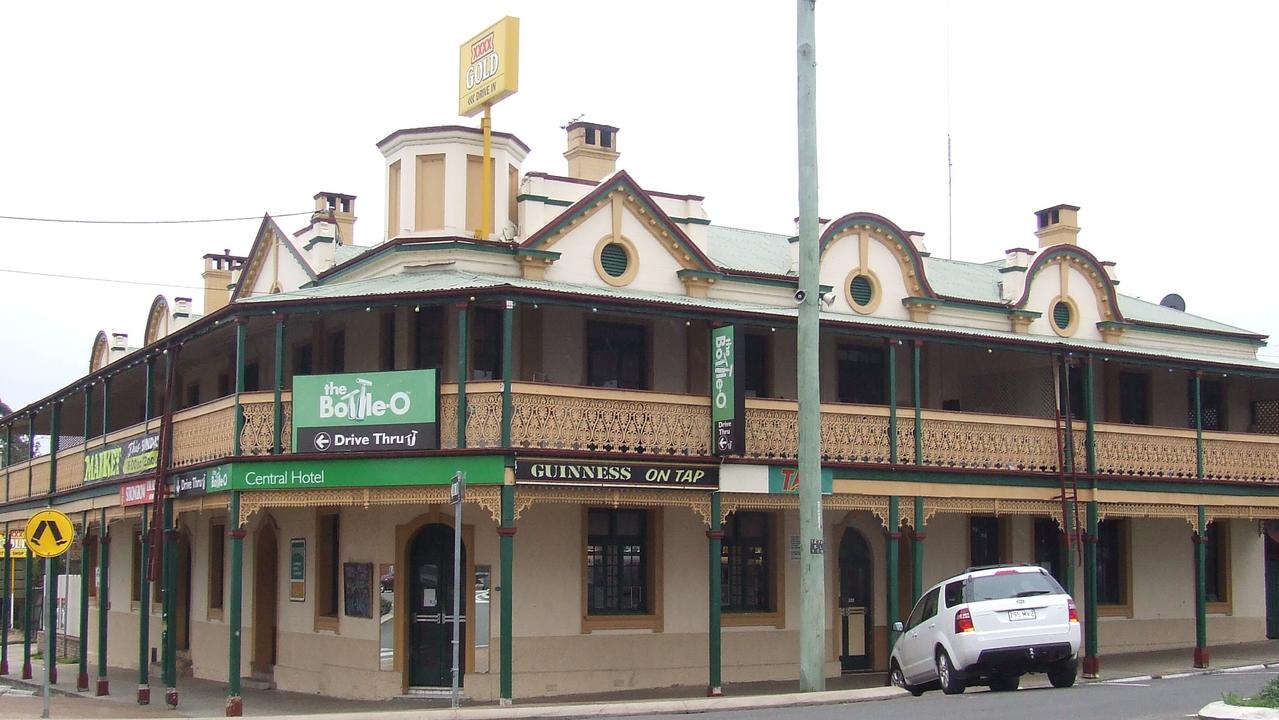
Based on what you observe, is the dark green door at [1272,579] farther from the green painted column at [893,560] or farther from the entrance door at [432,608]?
the entrance door at [432,608]

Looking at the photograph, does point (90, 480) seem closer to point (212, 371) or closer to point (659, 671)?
point (212, 371)

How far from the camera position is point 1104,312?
29.6 meters

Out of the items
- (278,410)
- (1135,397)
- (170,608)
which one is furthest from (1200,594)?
(170,608)

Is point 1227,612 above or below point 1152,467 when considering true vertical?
below

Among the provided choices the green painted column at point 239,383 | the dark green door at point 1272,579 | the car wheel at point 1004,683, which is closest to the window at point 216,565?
the green painted column at point 239,383

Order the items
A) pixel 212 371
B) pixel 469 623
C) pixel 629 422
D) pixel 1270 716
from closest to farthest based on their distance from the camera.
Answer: pixel 1270 716 < pixel 629 422 < pixel 469 623 < pixel 212 371

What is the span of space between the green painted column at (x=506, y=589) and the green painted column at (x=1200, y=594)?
12671mm

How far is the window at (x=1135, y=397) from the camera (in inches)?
1142

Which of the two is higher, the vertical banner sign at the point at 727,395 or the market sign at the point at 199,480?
the vertical banner sign at the point at 727,395

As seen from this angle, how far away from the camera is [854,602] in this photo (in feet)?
84.2

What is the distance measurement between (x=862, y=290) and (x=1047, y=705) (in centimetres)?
1196

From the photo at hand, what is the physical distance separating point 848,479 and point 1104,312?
9.93m

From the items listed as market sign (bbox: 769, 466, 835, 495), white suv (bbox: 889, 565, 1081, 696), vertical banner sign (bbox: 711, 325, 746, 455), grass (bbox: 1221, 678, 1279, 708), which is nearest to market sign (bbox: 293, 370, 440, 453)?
vertical banner sign (bbox: 711, 325, 746, 455)

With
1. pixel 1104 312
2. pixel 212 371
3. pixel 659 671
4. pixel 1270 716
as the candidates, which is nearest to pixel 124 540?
pixel 212 371
